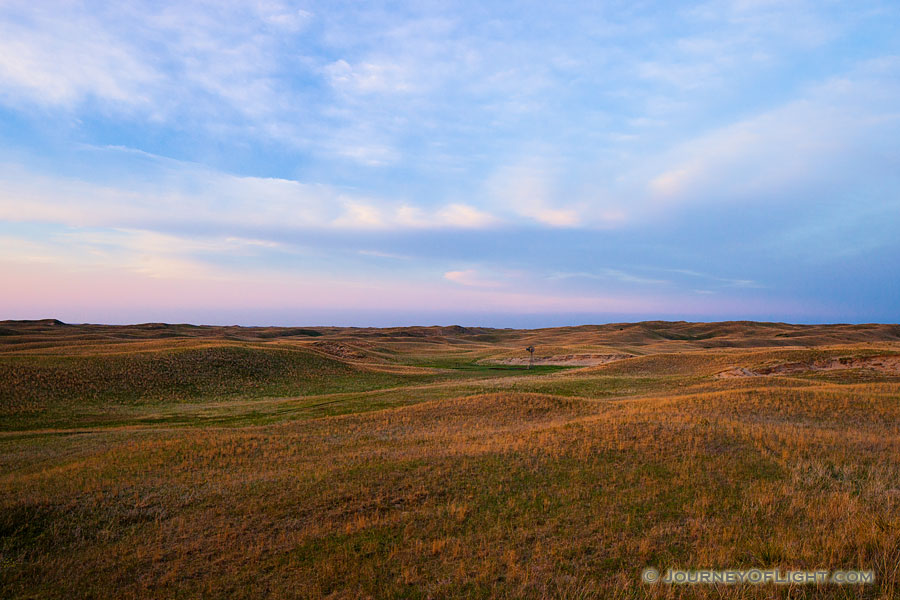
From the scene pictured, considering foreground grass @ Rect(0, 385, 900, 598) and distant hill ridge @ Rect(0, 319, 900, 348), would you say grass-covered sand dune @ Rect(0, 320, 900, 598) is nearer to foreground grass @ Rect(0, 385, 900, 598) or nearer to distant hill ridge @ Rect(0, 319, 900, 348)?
foreground grass @ Rect(0, 385, 900, 598)

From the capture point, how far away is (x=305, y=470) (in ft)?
45.8

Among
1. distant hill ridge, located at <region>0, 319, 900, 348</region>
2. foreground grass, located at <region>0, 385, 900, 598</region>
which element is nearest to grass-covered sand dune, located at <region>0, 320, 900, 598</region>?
foreground grass, located at <region>0, 385, 900, 598</region>

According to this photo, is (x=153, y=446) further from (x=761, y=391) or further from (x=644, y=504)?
(x=761, y=391)

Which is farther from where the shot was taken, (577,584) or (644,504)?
(644,504)

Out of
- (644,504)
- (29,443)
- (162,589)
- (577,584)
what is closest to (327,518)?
(162,589)

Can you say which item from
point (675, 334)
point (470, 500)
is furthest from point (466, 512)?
point (675, 334)

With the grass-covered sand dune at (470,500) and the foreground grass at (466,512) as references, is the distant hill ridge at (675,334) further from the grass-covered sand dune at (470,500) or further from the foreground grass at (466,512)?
the foreground grass at (466,512)

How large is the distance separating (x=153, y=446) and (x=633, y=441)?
19.4 m

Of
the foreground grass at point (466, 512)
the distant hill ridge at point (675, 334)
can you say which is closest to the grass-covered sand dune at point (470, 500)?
the foreground grass at point (466, 512)

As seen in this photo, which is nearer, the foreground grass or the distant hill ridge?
the foreground grass

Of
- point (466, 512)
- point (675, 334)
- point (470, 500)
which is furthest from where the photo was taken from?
point (675, 334)

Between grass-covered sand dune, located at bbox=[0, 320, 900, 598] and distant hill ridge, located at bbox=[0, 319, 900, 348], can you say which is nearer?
grass-covered sand dune, located at bbox=[0, 320, 900, 598]

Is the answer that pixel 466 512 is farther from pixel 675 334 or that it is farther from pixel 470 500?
pixel 675 334

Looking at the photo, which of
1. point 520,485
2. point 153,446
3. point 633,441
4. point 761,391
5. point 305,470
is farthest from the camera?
point 761,391
